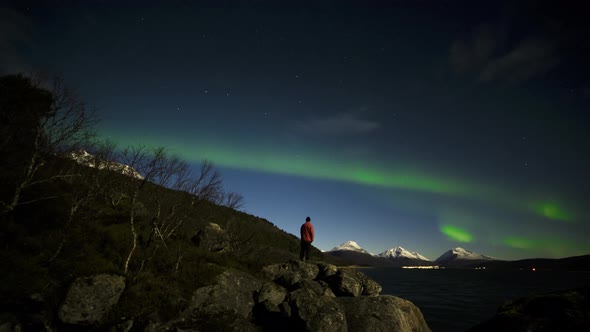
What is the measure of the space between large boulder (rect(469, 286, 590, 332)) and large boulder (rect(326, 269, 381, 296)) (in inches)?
699

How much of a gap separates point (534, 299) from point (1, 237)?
26393 mm

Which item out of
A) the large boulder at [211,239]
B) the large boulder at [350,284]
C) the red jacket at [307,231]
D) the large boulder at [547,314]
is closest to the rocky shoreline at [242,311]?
the red jacket at [307,231]

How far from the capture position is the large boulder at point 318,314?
516 inches

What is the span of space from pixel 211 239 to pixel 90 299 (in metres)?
15.1

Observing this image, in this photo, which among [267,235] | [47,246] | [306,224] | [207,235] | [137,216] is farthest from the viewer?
[267,235]

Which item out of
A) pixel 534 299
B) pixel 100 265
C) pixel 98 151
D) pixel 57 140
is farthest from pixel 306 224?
pixel 98 151

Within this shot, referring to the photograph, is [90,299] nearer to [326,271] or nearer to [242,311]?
[242,311]

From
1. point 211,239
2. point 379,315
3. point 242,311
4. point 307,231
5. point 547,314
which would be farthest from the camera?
point 211,239

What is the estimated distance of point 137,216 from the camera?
30.1m

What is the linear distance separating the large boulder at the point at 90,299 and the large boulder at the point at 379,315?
12601mm

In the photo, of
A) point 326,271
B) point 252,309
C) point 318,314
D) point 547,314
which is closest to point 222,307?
point 252,309

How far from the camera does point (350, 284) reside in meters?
22.8

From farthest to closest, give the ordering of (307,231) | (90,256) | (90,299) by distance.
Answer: (307,231) < (90,256) < (90,299)

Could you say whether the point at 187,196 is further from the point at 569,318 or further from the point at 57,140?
the point at 569,318
